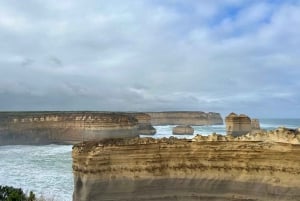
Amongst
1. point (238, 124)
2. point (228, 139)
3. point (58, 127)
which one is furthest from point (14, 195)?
point (58, 127)

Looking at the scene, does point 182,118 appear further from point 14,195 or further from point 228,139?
point 14,195

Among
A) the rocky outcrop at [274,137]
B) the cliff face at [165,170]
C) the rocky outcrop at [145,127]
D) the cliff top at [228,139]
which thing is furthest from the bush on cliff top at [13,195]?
the rocky outcrop at [145,127]

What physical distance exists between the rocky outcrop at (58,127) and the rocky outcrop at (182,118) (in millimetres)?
59680

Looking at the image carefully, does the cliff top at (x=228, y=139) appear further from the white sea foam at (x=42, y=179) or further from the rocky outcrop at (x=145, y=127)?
the rocky outcrop at (x=145, y=127)

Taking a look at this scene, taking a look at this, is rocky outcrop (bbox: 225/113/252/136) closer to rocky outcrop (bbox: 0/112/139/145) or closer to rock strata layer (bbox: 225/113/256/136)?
rock strata layer (bbox: 225/113/256/136)

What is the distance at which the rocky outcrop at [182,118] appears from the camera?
401 ft

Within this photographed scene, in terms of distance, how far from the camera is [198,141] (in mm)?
12500

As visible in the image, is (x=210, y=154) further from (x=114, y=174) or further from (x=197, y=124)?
(x=197, y=124)

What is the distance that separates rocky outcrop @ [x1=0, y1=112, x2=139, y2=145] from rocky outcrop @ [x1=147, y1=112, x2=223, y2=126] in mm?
59680

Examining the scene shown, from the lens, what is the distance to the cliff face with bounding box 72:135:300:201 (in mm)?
12047

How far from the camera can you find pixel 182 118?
406 ft

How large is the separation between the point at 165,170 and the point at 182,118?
11129 centimetres

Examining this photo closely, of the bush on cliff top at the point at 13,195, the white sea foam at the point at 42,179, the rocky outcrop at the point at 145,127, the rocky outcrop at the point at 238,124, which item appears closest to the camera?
the bush on cliff top at the point at 13,195

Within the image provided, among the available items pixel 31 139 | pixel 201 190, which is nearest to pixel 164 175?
pixel 201 190
